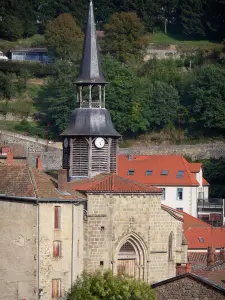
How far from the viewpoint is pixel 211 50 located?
132375 mm

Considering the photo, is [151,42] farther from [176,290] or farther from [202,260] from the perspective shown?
[176,290]

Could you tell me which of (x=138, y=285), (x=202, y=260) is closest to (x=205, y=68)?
(x=202, y=260)

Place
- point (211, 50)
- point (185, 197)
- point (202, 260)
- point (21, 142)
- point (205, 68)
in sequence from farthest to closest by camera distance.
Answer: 1. point (211, 50)
2. point (205, 68)
3. point (21, 142)
4. point (185, 197)
5. point (202, 260)

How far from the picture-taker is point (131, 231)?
79250mm

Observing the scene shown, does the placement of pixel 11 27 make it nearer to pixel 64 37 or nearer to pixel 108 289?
pixel 64 37

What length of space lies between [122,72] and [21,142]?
8.69m

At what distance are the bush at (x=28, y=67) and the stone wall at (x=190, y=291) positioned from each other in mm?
61097

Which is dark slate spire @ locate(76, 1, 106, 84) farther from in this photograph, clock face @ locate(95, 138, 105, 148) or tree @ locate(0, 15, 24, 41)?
tree @ locate(0, 15, 24, 41)

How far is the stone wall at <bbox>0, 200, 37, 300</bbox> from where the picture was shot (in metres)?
72.9

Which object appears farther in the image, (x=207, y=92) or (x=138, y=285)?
(x=207, y=92)

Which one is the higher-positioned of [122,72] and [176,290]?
[122,72]

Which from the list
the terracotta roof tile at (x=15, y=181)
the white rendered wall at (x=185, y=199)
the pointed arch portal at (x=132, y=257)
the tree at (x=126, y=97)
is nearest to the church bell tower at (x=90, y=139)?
the pointed arch portal at (x=132, y=257)

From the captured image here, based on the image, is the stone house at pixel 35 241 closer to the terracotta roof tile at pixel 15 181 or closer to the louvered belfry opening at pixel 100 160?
the terracotta roof tile at pixel 15 181

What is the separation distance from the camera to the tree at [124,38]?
129375 mm
